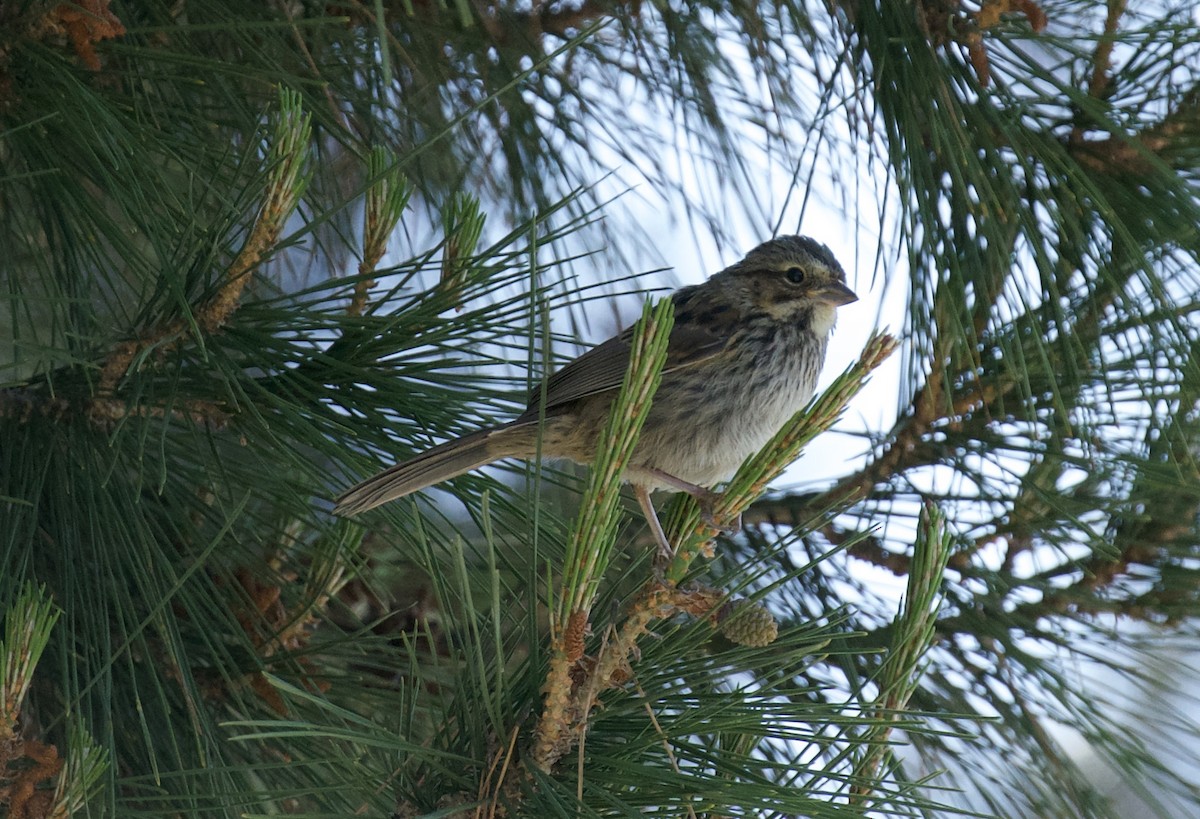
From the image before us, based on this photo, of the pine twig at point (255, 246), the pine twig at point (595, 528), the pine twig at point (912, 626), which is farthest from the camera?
the pine twig at point (255, 246)

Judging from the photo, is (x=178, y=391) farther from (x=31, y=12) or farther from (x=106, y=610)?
(x=31, y=12)

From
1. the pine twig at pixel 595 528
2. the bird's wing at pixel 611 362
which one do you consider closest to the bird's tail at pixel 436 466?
the bird's wing at pixel 611 362

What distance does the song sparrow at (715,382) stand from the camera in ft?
8.30

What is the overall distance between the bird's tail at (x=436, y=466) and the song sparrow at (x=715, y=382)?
0.14 meters

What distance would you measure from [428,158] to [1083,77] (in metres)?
1.50

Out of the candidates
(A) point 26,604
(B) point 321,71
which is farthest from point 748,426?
(A) point 26,604

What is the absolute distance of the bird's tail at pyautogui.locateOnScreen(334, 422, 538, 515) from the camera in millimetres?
1974

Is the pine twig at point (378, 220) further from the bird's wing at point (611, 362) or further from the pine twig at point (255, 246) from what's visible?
the bird's wing at point (611, 362)

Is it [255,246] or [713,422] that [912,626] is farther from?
[255,246]

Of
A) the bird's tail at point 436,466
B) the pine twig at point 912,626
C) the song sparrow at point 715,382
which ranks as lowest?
the pine twig at point 912,626

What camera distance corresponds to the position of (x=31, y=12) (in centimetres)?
204

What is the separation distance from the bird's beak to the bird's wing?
11.1 inches

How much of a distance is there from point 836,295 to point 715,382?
0.41m

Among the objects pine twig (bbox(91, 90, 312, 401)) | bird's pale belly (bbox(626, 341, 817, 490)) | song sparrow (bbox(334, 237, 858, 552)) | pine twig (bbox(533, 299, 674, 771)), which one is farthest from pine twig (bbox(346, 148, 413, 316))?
pine twig (bbox(533, 299, 674, 771))
